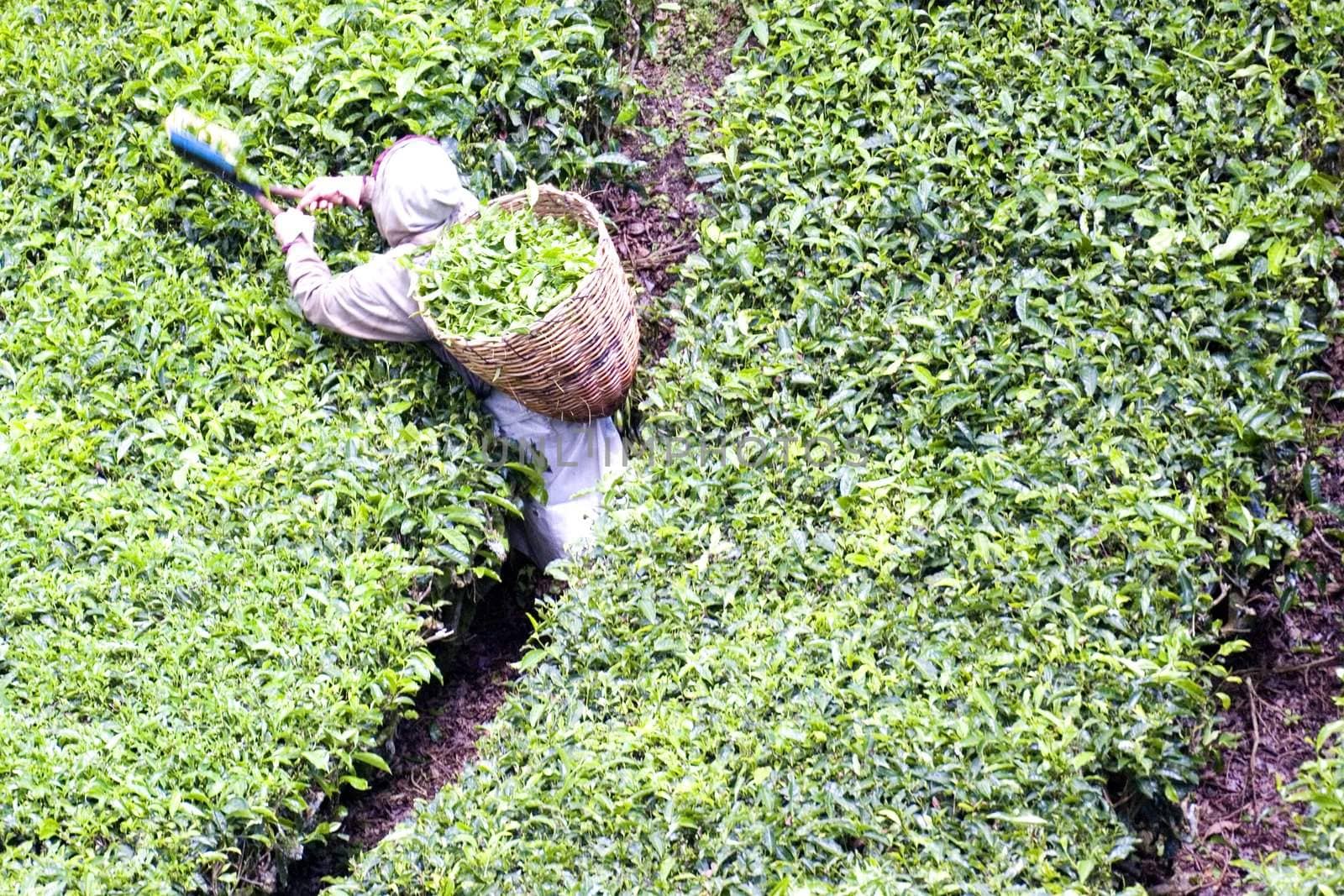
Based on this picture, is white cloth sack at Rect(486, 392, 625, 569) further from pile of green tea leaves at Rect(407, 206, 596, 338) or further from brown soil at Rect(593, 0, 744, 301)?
brown soil at Rect(593, 0, 744, 301)

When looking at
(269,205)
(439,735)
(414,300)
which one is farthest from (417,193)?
(439,735)

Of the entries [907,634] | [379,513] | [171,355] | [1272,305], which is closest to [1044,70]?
[1272,305]

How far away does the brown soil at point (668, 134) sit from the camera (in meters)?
5.14

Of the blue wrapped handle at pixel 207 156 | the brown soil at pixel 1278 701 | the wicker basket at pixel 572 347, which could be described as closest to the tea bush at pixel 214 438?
the blue wrapped handle at pixel 207 156

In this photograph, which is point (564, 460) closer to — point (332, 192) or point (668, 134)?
→ point (332, 192)

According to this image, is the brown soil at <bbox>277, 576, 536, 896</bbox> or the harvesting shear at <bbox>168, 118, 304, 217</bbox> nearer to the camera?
the brown soil at <bbox>277, 576, 536, 896</bbox>

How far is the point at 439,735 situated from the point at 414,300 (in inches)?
52.5

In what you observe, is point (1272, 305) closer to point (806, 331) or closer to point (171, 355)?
point (806, 331)

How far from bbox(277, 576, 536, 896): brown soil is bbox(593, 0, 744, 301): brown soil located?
47.7 inches

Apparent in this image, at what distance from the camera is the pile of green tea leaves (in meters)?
4.20

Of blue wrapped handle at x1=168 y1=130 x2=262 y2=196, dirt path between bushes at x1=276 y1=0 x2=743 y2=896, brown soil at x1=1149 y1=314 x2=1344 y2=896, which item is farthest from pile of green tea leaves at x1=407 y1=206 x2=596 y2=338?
brown soil at x1=1149 y1=314 x2=1344 y2=896

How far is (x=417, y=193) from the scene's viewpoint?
4.43 metres

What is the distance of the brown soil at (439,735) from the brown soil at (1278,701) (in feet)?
6.35

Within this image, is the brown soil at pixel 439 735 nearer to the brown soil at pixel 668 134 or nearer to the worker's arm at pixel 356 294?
the worker's arm at pixel 356 294
